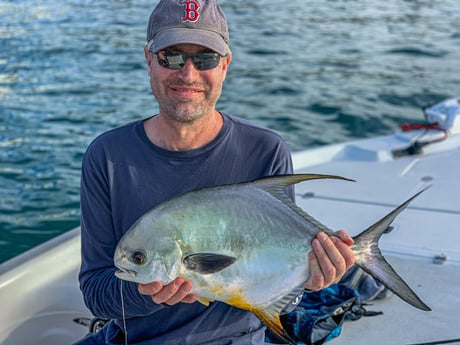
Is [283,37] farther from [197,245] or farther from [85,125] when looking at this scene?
[197,245]

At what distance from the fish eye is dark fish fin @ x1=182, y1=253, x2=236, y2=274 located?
0.38 feet

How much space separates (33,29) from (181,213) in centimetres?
1344

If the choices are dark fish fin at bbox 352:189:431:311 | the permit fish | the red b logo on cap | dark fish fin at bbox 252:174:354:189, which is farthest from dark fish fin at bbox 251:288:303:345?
the red b logo on cap

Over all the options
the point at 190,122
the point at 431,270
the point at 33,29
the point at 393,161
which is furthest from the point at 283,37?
the point at 190,122

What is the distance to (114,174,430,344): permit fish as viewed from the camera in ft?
6.83

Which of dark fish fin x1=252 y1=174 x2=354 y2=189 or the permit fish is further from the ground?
dark fish fin x1=252 y1=174 x2=354 y2=189

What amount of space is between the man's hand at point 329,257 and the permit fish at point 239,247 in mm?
26

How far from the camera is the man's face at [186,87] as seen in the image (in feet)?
8.34

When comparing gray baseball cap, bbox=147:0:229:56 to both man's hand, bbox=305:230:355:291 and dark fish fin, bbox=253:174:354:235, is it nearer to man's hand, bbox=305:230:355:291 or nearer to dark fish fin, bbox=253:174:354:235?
dark fish fin, bbox=253:174:354:235

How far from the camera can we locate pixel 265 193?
7.38ft

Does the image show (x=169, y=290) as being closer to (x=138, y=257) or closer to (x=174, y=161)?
(x=138, y=257)

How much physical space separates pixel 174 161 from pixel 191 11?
53cm

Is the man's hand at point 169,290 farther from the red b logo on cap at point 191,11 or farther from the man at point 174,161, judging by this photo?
the red b logo on cap at point 191,11

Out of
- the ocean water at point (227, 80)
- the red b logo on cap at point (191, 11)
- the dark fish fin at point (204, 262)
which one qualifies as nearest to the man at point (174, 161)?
the red b logo on cap at point (191, 11)
